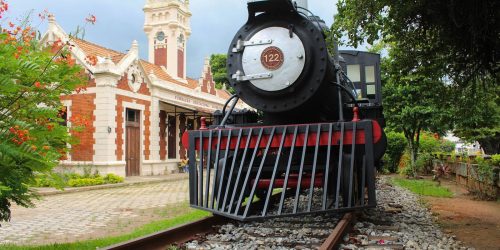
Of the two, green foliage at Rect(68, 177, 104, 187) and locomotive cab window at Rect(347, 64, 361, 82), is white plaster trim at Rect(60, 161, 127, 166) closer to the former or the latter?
green foliage at Rect(68, 177, 104, 187)

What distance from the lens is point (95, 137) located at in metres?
16.8

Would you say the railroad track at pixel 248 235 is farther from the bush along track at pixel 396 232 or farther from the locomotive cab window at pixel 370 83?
the locomotive cab window at pixel 370 83

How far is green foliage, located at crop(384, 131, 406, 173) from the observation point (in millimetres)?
19344

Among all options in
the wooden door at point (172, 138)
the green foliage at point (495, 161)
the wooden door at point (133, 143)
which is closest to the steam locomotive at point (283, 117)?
the green foliage at point (495, 161)

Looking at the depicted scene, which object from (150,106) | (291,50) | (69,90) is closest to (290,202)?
(291,50)

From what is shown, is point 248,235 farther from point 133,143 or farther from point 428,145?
point 428,145

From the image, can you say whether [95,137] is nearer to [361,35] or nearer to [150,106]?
[150,106]

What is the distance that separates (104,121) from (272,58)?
12.6 metres

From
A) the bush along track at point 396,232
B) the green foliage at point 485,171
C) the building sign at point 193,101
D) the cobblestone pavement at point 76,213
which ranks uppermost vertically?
the building sign at point 193,101

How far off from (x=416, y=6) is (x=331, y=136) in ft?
7.68

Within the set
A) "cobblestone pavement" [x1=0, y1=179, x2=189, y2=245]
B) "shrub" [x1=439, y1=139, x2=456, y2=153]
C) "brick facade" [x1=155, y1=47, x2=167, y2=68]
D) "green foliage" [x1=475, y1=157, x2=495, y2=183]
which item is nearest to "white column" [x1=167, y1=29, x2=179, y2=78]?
"brick facade" [x1=155, y1=47, x2=167, y2=68]

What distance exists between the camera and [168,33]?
82.4 ft

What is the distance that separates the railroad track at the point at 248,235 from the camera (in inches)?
177

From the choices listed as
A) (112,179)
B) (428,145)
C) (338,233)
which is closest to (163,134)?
(112,179)
